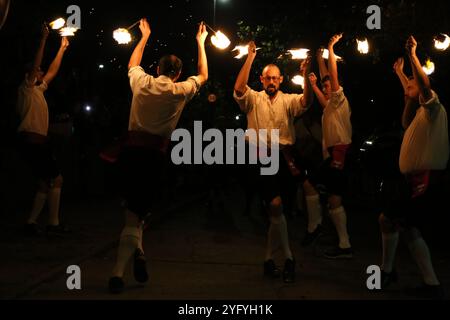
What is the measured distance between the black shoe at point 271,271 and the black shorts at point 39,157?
3.56 metres

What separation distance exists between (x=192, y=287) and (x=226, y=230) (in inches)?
197

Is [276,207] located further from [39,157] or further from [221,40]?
[39,157]

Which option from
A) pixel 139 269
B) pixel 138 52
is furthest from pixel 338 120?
pixel 139 269

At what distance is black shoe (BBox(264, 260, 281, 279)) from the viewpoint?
22.8 feet

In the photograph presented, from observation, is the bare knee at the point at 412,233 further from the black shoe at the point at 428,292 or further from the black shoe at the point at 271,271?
the black shoe at the point at 271,271

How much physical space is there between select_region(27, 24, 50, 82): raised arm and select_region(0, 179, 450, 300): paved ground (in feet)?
7.42

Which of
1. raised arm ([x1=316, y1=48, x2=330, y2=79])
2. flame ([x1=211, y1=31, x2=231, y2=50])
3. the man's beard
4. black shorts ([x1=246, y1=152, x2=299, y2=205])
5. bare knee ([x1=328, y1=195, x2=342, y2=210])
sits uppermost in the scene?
raised arm ([x1=316, y1=48, x2=330, y2=79])

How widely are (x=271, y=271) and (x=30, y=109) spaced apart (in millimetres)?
4082

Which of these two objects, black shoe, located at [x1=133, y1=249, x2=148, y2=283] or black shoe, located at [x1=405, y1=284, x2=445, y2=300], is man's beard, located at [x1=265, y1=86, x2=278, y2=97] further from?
black shoe, located at [x1=405, y1=284, x2=445, y2=300]

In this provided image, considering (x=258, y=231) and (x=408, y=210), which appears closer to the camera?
(x=408, y=210)

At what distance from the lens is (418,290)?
6250mm

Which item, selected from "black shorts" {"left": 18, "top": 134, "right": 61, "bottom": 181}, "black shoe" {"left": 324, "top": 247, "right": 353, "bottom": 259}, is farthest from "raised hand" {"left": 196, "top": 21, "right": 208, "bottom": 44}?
"black shoe" {"left": 324, "top": 247, "right": 353, "bottom": 259}
